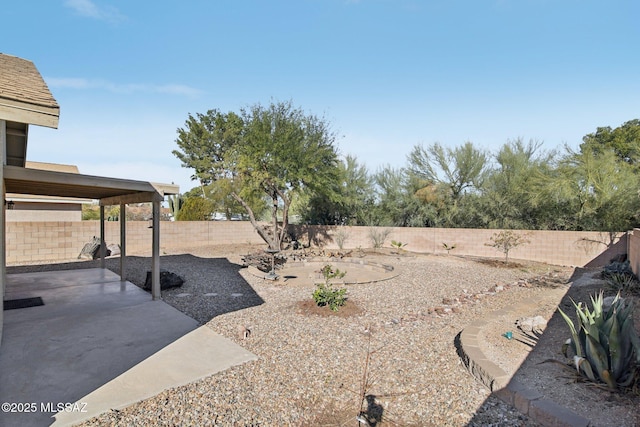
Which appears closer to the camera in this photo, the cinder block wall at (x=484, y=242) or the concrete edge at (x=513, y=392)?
the concrete edge at (x=513, y=392)

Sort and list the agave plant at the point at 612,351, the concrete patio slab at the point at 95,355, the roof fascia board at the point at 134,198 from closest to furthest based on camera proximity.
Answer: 1. the concrete patio slab at the point at 95,355
2. the agave plant at the point at 612,351
3. the roof fascia board at the point at 134,198

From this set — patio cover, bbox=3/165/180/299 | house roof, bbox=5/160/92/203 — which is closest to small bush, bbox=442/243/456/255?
patio cover, bbox=3/165/180/299

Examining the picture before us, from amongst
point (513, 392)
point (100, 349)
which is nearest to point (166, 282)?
point (100, 349)

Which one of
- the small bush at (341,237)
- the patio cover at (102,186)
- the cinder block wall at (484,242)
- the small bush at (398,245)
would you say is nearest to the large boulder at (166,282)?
the patio cover at (102,186)

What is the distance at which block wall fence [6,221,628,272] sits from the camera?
11336 mm

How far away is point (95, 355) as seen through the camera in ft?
12.7

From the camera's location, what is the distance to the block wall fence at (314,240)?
11.3 meters

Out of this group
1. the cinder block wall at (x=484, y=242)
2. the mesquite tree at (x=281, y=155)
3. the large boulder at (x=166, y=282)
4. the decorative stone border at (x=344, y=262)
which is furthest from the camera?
the mesquite tree at (x=281, y=155)

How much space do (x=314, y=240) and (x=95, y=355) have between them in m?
14.8

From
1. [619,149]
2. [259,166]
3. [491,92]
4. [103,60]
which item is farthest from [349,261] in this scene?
[619,149]

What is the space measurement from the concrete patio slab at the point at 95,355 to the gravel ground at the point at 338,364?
243 millimetres

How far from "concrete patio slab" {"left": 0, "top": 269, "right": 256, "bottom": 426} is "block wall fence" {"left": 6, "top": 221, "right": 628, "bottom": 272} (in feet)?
21.4

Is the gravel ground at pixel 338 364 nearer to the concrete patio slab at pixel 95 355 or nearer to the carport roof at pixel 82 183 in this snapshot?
the concrete patio slab at pixel 95 355

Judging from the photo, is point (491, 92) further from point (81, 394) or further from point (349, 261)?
point (81, 394)
